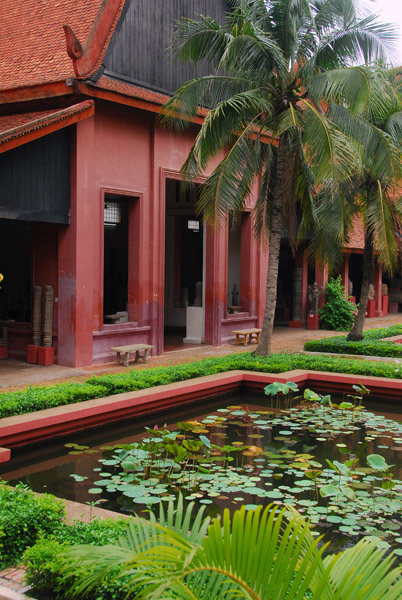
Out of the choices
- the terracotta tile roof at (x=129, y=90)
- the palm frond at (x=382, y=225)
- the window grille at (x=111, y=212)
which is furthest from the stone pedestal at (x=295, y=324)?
the terracotta tile roof at (x=129, y=90)

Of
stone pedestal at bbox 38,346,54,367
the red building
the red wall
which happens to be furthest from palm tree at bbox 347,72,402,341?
stone pedestal at bbox 38,346,54,367

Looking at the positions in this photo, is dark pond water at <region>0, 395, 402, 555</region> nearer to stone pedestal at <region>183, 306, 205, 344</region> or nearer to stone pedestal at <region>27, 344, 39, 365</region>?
stone pedestal at <region>27, 344, 39, 365</region>

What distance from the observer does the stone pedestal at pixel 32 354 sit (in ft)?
42.7

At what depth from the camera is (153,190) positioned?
1470 cm

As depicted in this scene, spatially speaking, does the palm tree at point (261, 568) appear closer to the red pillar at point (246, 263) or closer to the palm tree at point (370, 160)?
the palm tree at point (370, 160)

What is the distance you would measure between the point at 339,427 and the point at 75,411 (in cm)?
350

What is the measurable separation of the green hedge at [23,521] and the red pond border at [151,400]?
2.16 m

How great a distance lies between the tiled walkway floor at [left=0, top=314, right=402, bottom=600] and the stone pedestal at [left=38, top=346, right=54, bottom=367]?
0.14m

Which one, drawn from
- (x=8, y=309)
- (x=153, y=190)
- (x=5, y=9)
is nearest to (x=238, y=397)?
(x=153, y=190)

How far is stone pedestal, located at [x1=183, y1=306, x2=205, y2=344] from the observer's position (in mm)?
17422

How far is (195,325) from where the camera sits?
57.7 ft

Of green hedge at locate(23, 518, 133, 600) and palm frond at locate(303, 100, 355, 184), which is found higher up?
palm frond at locate(303, 100, 355, 184)

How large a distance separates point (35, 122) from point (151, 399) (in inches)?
203

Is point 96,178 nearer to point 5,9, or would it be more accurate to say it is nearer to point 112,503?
point 5,9
